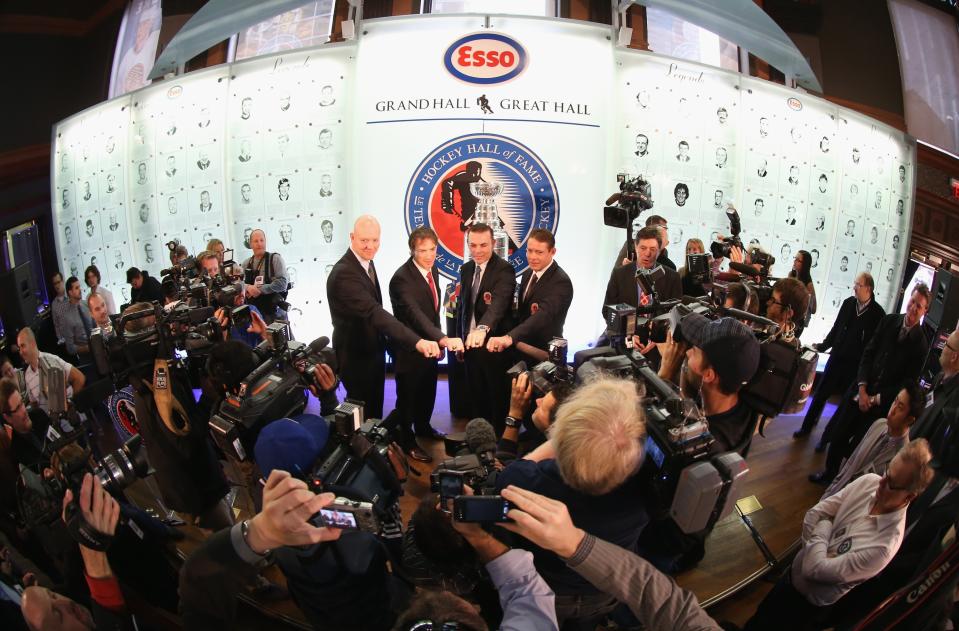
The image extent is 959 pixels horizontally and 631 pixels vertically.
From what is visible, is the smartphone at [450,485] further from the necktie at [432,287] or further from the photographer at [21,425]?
the necktie at [432,287]

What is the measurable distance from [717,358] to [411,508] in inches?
57.4

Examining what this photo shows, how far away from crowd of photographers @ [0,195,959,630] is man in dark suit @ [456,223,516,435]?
545mm

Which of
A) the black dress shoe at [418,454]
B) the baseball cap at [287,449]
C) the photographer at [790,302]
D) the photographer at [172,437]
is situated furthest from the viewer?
the black dress shoe at [418,454]

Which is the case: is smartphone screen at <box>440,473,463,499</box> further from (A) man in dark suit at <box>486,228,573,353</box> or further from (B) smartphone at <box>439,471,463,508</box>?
(A) man in dark suit at <box>486,228,573,353</box>

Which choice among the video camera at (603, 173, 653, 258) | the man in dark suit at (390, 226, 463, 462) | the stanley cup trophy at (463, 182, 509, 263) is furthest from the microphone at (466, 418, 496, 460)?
the stanley cup trophy at (463, 182, 509, 263)

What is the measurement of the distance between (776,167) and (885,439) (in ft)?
4.30

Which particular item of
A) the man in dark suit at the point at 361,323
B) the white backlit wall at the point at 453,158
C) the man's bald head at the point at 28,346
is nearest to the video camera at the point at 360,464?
the man's bald head at the point at 28,346

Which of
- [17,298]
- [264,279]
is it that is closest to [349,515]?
[17,298]

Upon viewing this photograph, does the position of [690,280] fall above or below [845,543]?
above

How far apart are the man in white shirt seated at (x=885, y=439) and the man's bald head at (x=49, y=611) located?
2285 mm

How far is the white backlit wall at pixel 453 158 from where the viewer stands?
201 cm

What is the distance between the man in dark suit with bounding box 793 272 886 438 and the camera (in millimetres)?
2035

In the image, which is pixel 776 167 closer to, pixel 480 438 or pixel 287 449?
pixel 480 438

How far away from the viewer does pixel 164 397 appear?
2.07 meters
